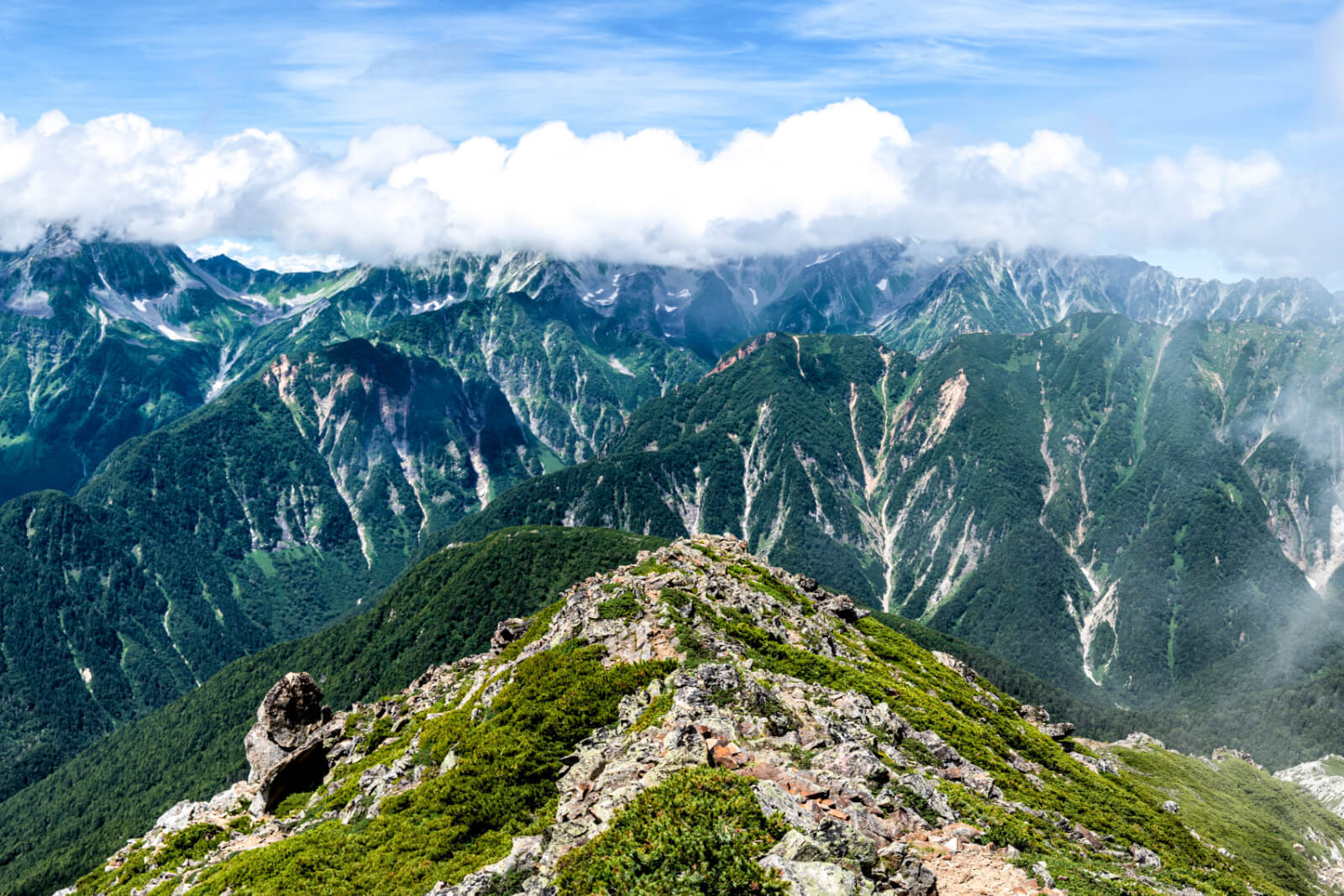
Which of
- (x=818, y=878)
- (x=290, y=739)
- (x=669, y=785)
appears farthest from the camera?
(x=290, y=739)

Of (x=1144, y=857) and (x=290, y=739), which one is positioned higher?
(x=290, y=739)

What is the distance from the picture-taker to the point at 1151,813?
135 meters

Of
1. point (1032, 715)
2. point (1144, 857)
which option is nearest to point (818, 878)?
point (1144, 857)

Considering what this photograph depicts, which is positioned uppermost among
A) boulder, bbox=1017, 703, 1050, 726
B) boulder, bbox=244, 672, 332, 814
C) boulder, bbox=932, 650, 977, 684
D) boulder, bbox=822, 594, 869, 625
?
boulder, bbox=244, 672, 332, 814

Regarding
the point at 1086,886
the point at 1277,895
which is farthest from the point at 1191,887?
the point at 1277,895

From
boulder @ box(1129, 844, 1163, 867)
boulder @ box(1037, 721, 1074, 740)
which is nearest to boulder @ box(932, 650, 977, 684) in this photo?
boulder @ box(1037, 721, 1074, 740)

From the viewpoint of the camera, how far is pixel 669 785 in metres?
47.3

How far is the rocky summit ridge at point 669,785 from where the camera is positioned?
43.9 meters

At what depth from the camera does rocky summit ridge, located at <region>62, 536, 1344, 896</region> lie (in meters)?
43.9

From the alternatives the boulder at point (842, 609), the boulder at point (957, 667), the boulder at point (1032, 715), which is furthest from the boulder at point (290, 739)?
the boulder at point (1032, 715)

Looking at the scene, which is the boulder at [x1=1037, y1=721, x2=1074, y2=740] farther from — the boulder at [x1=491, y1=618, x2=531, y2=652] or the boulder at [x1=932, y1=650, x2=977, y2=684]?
the boulder at [x1=491, y1=618, x2=531, y2=652]

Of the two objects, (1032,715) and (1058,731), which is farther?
(1032,715)

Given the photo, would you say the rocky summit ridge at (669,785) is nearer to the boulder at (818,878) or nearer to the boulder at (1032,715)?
the boulder at (818,878)

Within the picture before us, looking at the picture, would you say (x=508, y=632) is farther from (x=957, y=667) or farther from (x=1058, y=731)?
(x=1058, y=731)
